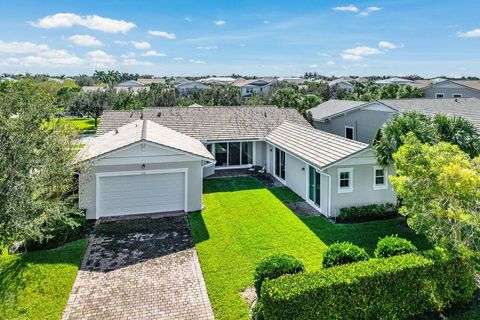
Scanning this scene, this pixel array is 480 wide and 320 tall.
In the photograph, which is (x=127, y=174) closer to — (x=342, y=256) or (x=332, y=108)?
(x=342, y=256)

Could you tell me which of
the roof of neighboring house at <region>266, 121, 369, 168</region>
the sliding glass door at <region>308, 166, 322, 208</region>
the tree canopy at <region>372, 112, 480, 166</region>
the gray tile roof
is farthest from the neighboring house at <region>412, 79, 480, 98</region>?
the sliding glass door at <region>308, 166, 322, 208</region>

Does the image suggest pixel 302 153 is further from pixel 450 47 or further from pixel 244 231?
pixel 450 47

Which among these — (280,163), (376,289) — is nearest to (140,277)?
(376,289)

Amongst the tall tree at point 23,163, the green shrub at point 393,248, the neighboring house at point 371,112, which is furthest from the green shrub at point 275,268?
the neighboring house at point 371,112

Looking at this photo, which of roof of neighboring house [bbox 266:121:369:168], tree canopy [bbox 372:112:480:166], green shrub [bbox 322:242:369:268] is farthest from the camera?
roof of neighboring house [bbox 266:121:369:168]

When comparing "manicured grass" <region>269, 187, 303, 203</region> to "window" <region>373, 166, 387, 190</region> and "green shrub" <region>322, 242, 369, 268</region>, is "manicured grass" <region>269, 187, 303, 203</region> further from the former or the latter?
"green shrub" <region>322, 242, 369, 268</region>

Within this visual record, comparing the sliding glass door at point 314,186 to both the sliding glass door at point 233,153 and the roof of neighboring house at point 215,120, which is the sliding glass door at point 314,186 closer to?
the roof of neighboring house at point 215,120
